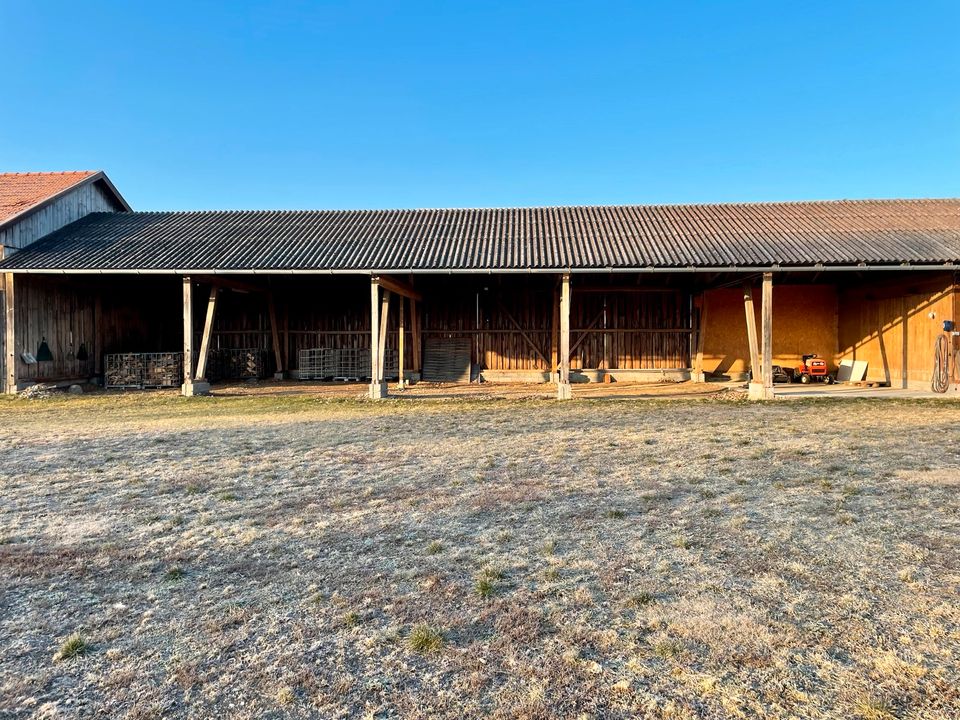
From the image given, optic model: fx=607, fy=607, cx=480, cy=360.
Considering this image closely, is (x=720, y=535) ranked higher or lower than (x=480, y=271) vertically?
lower

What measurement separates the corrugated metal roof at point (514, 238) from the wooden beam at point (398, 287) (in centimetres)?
37

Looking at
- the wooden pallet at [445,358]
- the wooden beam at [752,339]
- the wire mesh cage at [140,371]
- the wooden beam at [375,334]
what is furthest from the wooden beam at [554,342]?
the wire mesh cage at [140,371]

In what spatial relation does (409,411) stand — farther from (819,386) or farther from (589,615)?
(819,386)

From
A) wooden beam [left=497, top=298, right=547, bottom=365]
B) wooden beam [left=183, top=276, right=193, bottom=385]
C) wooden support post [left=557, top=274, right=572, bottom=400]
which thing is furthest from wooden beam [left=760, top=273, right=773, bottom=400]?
wooden beam [left=183, top=276, right=193, bottom=385]

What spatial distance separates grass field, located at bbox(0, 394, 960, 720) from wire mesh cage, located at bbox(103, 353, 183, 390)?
8903 millimetres

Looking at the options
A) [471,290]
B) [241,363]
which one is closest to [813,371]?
[471,290]

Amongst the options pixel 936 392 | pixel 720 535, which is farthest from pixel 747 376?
pixel 720 535

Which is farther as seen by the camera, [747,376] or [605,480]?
[747,376]

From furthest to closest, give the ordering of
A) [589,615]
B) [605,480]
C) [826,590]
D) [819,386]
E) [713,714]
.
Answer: [819,386], [605,480], [826,590], [589,615], [713,714]

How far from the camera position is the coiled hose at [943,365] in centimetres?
1305

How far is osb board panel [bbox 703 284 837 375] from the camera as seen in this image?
678 inches

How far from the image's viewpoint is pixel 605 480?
5.68 metres

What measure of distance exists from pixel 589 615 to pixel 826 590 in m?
1.35

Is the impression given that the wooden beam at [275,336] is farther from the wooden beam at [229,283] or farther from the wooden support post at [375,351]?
the wooden support post at [375,351]
